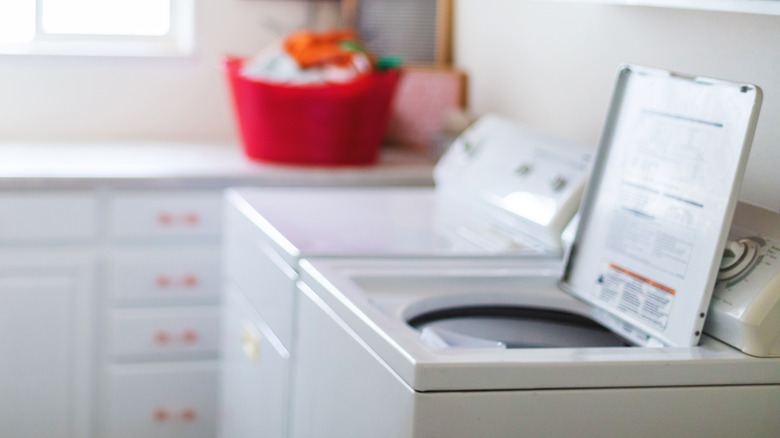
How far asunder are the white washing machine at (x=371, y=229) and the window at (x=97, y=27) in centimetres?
118

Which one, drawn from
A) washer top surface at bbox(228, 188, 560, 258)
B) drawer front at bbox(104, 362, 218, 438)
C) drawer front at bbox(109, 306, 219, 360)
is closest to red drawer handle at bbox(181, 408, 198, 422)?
drawer front at bbox(104, 362, 218, 438)

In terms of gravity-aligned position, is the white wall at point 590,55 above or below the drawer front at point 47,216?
above

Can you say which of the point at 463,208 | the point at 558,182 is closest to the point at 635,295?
the point at 558,182

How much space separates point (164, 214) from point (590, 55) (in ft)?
3.89

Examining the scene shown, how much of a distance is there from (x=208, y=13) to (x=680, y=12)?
183cm

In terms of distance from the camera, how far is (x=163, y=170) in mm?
2709

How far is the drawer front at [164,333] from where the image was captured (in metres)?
2.75

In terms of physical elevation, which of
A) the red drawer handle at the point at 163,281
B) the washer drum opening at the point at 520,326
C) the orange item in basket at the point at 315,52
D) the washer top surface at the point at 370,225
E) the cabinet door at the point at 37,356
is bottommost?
the cabinet door at the point at 37,356

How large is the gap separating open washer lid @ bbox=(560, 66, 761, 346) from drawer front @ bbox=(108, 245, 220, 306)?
129 cm

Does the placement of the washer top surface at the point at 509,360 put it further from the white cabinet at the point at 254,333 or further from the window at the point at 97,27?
the window at the point at 97,27

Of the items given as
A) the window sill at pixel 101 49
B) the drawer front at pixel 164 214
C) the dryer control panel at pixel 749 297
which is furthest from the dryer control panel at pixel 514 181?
the window sill at pixel 101 49

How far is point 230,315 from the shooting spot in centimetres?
237

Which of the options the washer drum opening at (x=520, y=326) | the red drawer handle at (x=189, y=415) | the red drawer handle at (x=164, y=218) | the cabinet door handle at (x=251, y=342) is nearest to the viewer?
the washer drum opening at (x=520, y=326)

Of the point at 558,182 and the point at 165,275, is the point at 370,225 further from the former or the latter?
the point at 165,275
